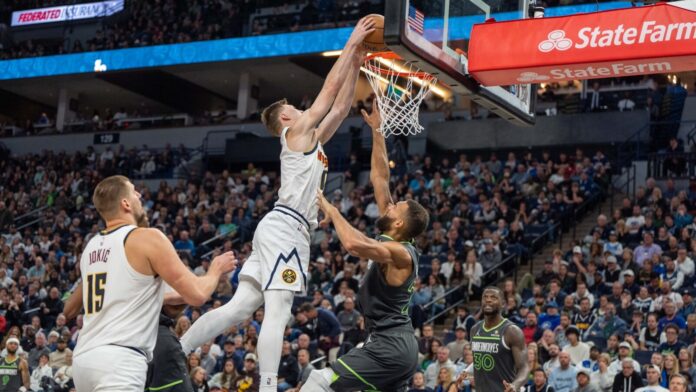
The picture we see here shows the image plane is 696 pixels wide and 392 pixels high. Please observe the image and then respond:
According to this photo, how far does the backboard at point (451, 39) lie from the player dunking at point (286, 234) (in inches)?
28.9

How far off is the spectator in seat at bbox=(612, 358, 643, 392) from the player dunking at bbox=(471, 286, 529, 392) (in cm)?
356

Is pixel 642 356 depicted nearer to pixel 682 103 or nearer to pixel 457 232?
pixel 457 232

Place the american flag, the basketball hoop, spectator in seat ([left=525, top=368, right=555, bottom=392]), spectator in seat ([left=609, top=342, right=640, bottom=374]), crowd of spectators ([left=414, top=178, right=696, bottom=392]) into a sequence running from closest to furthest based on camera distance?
the american flag → the basketball hoop → spectator in seat ([left=525, top=368, right=555, bottom=392]) → crowd of spectators ([left=414, top=178, right=696, bottom=392]) → spectator in seat ([left=609, top=342, right=640, bottom=374])

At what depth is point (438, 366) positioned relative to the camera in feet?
46.3

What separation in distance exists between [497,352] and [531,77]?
2905 millimetres

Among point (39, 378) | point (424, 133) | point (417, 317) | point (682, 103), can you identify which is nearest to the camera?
point (417, 317)

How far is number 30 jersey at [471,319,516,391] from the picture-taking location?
30.3 ft

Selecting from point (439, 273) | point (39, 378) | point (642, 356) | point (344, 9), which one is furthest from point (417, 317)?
point (344, 9)

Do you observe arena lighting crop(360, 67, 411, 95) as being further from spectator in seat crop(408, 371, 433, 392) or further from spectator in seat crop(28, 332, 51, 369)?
spectator in seat crop(28, 332, 51, 369)

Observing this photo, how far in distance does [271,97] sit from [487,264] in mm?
17843

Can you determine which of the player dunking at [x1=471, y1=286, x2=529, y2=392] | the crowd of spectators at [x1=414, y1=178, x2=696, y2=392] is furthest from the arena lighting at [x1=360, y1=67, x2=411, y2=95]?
the crowd of spectators at [x1=414, y1=178, x2=696, y2=392]

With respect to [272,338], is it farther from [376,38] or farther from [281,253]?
[376,38]

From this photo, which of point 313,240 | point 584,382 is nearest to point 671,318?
point 584,382

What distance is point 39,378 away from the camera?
659 inches
